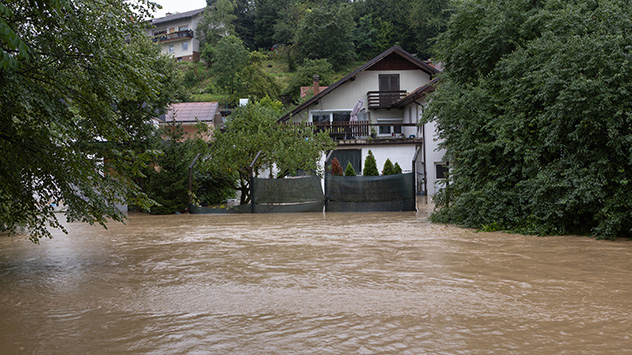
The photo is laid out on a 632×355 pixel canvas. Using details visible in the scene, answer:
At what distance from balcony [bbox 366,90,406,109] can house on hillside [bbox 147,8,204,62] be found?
177 ft

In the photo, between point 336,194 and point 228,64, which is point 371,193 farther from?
point 228,64

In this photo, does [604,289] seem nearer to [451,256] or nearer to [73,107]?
[451,256]

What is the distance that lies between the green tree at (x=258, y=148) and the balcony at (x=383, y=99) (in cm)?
1304

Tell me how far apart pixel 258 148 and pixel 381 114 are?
16252mm

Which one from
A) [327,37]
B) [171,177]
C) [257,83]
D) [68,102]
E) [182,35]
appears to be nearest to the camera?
[68,102]

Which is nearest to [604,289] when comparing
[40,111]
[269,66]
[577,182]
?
[577,182]

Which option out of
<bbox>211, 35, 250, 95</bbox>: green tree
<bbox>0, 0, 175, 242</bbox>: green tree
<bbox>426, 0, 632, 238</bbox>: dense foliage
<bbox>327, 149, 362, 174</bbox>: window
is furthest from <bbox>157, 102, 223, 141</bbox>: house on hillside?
<bbox>0, 0, 175, 242</bbox>: green tree

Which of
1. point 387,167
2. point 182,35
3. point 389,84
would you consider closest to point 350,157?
point 387,167

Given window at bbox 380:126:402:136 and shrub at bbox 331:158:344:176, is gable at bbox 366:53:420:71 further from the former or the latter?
shrub at bbox 331:158:344:176

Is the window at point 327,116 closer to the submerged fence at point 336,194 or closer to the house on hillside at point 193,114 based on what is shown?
the house on hillside at point 193,114

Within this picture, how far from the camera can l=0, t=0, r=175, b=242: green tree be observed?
734 cm

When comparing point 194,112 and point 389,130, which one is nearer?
point 389,130

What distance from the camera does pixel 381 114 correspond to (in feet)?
121

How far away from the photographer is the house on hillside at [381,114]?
3241cm
